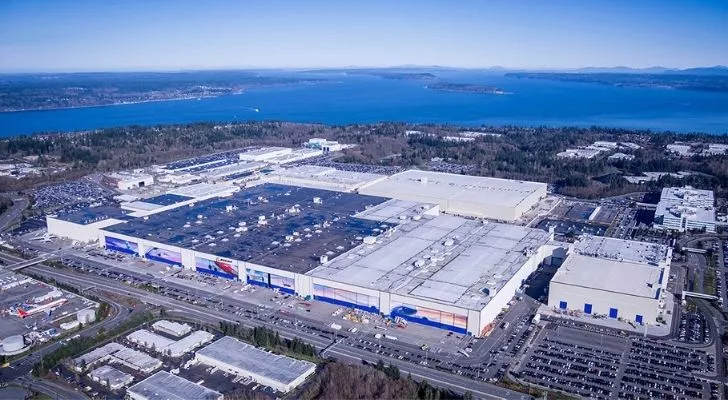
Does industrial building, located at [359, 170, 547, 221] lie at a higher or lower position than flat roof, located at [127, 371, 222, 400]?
higher

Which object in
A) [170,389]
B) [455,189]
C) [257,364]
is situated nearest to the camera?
[170,389]

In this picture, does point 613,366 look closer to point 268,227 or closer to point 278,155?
point 268,227

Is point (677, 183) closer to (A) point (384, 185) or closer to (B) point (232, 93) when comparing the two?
(A) point (384, 185)

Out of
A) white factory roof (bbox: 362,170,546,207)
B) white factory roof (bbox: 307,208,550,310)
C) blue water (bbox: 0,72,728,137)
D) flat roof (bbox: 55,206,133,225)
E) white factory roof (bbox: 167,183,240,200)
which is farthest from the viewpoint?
blue water (bbox: 0,72,728,137)

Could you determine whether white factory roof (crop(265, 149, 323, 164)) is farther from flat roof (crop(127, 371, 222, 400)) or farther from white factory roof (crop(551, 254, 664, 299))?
flat roof (crop(127, 371, 222, 400))

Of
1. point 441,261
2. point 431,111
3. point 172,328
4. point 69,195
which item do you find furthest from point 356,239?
point 431,111

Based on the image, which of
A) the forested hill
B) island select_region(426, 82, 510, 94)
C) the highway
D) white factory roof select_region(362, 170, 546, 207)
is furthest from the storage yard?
island select_region(426, 82, 510, 94)
